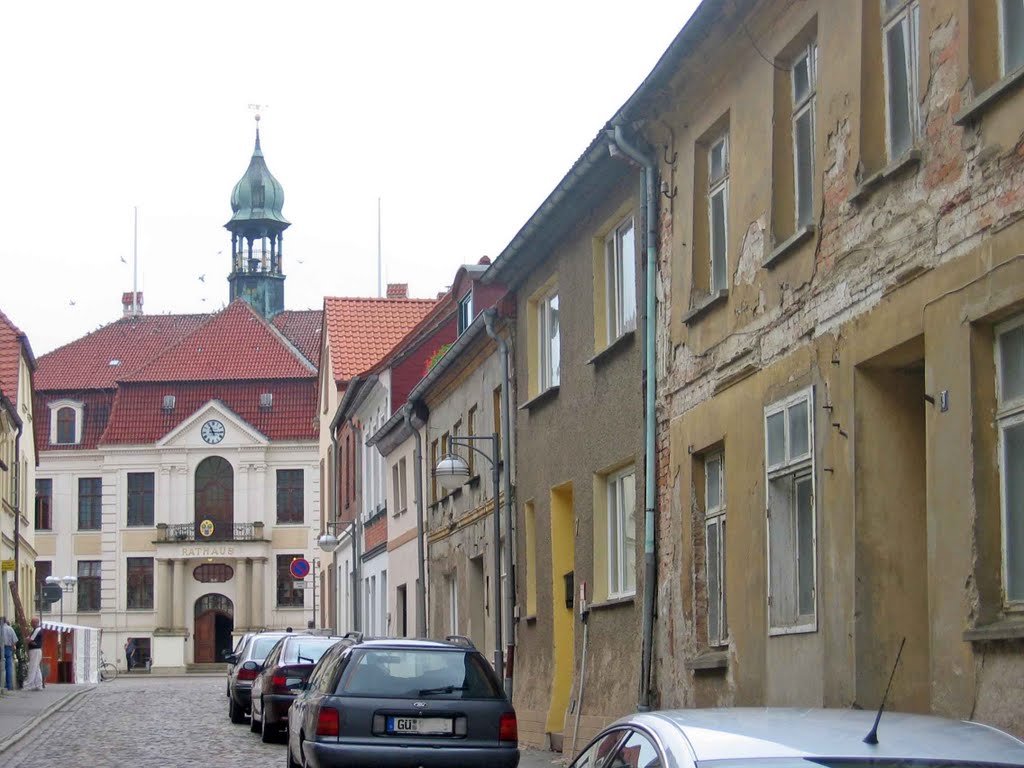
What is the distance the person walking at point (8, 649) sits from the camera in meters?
38.0

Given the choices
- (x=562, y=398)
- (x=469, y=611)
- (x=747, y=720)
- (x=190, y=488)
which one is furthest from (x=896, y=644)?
(x=190, y=488)

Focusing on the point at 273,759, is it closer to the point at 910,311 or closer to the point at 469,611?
the point at 469,611

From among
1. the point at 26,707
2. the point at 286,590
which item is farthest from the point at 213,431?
the point at 26,707

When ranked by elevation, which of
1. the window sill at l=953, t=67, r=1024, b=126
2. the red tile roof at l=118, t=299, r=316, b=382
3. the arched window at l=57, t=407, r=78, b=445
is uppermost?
the red tile roof at l=118, t=299, r=316, b=382

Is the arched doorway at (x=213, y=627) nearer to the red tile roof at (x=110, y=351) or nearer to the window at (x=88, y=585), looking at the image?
the window at (x=88, y=585)

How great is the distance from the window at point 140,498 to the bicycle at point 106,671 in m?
6.24

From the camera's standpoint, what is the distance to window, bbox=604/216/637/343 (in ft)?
58.3

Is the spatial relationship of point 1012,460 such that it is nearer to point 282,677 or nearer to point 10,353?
point 282,677

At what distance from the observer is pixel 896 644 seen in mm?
11305

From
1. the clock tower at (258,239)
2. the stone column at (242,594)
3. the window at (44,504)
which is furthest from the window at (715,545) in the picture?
the clock tower at (258,239)

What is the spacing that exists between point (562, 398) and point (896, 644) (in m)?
9.62

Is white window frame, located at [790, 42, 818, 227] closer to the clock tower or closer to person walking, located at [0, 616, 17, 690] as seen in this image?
person walking, located at [0, 616, 17, 690]

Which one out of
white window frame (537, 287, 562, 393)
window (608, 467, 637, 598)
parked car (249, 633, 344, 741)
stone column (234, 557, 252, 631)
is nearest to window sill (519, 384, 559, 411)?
white window frame (537, 287, 562, 393)

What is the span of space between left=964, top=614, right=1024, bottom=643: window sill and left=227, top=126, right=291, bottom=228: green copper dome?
83778 mm
